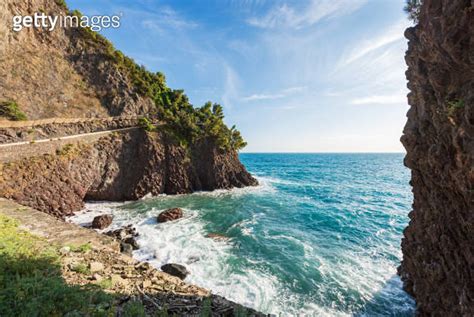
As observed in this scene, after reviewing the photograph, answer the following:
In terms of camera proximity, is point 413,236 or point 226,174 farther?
point 226,174

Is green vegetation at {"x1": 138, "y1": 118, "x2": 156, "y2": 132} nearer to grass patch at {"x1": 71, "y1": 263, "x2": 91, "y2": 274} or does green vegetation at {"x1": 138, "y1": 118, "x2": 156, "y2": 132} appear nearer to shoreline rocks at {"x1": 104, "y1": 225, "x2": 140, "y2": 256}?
shoreline rocks at {"x1": 104, "y1": 225, "x2": 140, "y2": 256}

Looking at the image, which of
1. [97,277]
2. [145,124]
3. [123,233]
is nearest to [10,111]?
[145,124]

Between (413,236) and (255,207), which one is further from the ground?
(413,236)

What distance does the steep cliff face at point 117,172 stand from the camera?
21.0m

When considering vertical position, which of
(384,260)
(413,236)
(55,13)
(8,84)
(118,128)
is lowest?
(384,260)

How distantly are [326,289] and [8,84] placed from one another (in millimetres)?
41554

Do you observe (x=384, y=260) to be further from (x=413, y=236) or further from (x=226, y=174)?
(x=226, y=174)

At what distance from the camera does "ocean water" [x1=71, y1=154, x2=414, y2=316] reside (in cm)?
1184

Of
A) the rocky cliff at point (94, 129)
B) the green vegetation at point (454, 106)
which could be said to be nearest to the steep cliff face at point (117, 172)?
the rocky cliff at point (94, 129)

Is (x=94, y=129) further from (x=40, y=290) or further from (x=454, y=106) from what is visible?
(x=454, y=106)

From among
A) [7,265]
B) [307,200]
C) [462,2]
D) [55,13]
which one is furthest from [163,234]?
[55,13]

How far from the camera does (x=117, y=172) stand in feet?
Result: 99.3

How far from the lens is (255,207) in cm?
2927

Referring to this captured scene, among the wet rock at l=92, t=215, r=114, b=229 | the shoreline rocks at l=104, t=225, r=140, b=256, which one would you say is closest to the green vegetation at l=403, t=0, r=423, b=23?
the shoreline rocks at l=104, t=225, r=140, b=256
